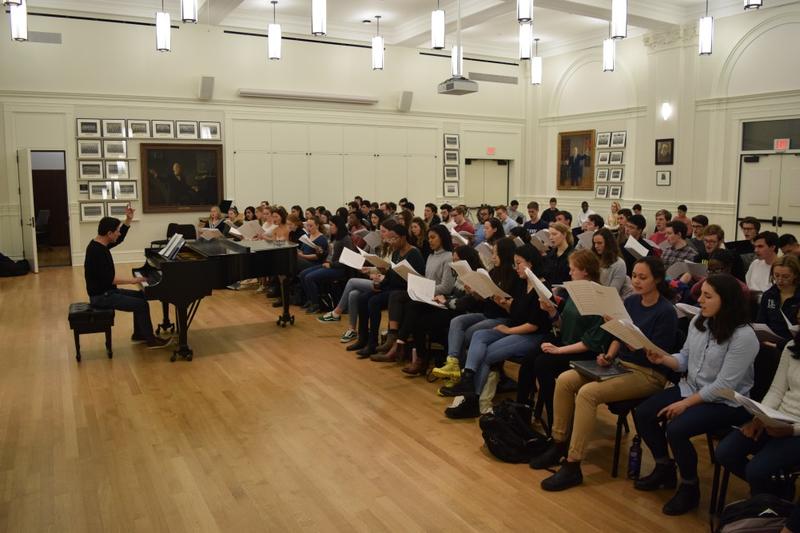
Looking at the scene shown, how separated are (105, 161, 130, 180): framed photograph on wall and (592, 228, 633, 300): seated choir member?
408 inches

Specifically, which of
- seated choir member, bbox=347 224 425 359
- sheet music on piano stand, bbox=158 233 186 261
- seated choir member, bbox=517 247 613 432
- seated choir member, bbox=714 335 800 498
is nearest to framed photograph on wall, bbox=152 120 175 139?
sheet music on piano stand, bbox=158 233 186 261

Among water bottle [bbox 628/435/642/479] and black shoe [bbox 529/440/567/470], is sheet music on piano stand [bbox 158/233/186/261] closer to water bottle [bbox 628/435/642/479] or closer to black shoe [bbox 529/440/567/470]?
black shoe [bbox 529/440/567/470]

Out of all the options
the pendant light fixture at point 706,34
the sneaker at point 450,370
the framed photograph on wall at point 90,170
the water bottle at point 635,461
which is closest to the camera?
the water bottle at point 635,461

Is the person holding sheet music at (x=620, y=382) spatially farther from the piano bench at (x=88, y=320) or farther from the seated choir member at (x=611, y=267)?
the piano bench at (x=88, y=320)

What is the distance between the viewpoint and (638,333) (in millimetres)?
3512

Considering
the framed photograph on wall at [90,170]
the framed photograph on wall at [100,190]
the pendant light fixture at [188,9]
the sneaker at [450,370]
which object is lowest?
the sneaker at [450,370]

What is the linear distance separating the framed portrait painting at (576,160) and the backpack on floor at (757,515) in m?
13.4

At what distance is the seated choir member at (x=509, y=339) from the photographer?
4793mm

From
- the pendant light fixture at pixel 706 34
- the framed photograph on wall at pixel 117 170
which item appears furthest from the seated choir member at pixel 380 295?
the framed photograph on wall at pixel 117 170

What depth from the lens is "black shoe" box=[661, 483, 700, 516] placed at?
11.4ft

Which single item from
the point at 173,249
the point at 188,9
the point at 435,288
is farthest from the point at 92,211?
the point at 435,288

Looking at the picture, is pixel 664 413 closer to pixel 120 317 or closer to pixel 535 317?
pixel 535 317

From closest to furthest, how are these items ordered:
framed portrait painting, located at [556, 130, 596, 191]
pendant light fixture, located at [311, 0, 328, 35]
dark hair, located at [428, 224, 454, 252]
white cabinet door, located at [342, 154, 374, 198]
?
dark hair, located at [428, 224, 454, 252], pendant light fixture, located at [311, 0, 328, 35], white cabinet door, located at [342, 154, 374, 198], framed portrait painting, located at [556, 130, 596, 191]

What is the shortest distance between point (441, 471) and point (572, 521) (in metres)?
0.90
